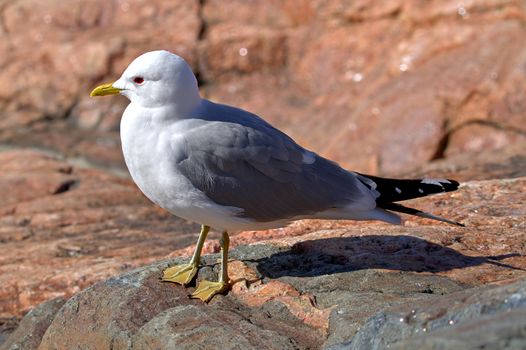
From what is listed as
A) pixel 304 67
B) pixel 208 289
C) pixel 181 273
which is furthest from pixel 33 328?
pixel 304 67

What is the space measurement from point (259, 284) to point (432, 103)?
518 cm

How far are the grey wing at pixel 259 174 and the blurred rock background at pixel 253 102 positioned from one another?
53 centimetres

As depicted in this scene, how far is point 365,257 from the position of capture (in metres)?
4.70

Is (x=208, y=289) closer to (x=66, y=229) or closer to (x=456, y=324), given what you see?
(x=456, y=324)

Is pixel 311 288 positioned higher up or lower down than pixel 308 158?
lower down

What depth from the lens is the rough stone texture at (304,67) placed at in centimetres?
930

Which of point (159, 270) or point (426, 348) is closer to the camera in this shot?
point (426, 348)

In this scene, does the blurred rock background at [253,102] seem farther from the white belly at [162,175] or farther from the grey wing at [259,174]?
the white belly at [162,175]

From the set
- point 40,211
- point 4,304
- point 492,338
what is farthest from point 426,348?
point 40,211

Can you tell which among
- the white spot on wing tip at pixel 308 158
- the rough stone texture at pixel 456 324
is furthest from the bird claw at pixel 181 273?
the rough stone texture at pixel 456 324

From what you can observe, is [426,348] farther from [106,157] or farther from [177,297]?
[106,157]

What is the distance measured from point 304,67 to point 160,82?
7.08 meters

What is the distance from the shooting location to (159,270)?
4734mm

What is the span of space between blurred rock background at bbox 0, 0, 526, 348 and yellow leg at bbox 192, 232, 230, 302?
0.89m
